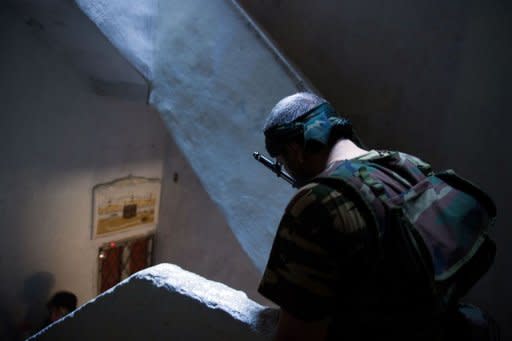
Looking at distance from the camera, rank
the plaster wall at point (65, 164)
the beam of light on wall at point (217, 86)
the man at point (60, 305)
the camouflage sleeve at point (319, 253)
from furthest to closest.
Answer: the man at point (60, 305)
the plaster wall at point (65, 164)
the beam of light on wall at point (217, 86)
the camouflage sleeve at point (319, 253)

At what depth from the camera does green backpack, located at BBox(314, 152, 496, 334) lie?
0.81 meters

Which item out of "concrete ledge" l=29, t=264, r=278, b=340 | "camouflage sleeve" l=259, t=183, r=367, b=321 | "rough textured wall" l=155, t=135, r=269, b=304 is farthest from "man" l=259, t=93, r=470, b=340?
"rough textured wall" l=155, t=135, r=269, b=304

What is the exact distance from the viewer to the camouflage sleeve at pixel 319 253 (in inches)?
30.9

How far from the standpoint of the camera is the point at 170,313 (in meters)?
1.21

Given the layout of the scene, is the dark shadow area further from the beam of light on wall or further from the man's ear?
the man's ear

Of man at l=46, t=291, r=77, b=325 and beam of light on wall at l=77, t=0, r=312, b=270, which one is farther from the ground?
beam of light on wall at l=77, t=0, r=312, b=270

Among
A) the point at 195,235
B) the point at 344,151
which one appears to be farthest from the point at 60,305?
the point at 344,151

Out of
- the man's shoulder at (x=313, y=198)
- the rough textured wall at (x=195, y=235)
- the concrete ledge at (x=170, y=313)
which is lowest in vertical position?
the rough textured wall at (x=195, y=235)

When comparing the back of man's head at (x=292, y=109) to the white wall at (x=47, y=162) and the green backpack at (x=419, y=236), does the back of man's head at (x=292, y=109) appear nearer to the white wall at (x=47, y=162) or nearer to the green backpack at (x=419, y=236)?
the green backpack at (x=419, y=236)

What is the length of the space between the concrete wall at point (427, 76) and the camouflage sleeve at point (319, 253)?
1151 mm

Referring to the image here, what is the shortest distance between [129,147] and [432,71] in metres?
3.27

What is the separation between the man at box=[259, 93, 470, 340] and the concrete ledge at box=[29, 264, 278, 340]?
0.84 feet

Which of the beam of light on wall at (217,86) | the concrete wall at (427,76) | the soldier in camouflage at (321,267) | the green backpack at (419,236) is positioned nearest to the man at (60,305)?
the beam of light on wall at (217,86)

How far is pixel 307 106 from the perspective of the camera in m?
1.19
